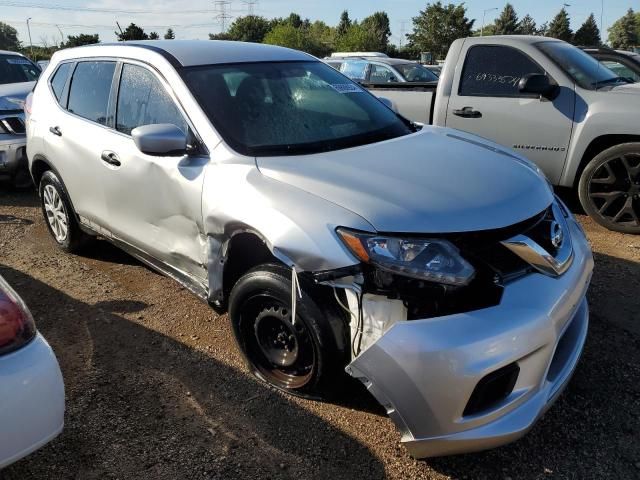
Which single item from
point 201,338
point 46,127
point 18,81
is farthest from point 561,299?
point 18,81

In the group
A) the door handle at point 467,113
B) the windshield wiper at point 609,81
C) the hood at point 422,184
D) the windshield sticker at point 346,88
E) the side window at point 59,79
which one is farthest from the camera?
the door handle at point 467,113

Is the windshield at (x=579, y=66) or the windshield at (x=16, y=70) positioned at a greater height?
the windshield at (x=579, y=66)

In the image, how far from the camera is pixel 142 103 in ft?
11.4

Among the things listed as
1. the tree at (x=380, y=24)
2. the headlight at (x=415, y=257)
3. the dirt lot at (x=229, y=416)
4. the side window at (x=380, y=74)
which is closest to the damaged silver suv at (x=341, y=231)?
the headlight at (x=415, y=257)

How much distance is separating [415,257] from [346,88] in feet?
6.32

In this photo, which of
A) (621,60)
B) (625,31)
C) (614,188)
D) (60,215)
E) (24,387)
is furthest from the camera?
(625,31)

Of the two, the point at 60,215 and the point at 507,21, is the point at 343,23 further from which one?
the point at 60,215

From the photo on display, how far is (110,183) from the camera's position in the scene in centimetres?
364

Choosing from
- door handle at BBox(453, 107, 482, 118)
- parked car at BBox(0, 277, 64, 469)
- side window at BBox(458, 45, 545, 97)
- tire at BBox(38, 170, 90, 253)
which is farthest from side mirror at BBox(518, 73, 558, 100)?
parked car at BBox(0, 277, 64, 469)

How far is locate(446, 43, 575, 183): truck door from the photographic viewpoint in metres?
5.18

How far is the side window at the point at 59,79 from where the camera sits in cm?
438

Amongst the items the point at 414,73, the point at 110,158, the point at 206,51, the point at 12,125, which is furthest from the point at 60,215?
the point at 414,73

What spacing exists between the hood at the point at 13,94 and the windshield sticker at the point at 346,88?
5185mm

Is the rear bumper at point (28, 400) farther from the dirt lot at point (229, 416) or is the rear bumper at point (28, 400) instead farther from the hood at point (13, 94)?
the hood at point (13, 94)
